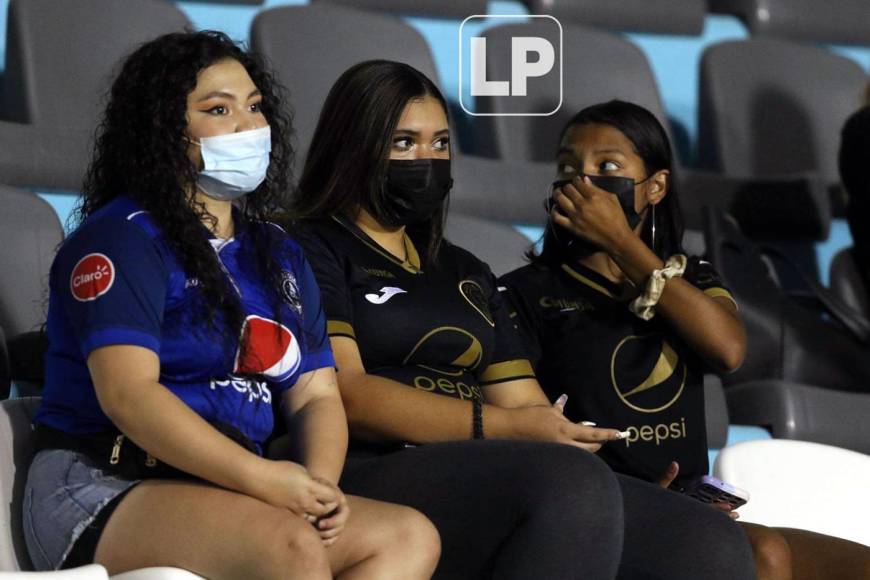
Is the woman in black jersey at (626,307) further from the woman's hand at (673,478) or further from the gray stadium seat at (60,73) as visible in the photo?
the gray stadium seat at (60,73)

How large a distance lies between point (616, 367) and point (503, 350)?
0.22 meters

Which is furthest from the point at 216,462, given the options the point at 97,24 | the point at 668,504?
the point at 97,24

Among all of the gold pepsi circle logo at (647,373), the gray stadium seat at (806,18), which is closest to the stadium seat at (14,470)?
the gold pepsi circle logo at (647,373)

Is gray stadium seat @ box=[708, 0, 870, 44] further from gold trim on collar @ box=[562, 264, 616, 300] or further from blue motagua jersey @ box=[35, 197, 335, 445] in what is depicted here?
blue motagua jersey @ box=[35, 197, 335, 445]

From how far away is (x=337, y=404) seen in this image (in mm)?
2191

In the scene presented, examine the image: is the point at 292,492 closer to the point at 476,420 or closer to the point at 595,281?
the point at 476,420

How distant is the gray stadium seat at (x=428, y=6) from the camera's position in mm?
4211

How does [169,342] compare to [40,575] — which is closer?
[40,575]

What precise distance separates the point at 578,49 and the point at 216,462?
8.43 feet

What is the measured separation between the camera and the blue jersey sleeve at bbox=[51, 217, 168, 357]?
6.33ft

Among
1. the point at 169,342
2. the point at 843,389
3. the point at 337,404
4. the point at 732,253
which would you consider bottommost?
the point at 843,389

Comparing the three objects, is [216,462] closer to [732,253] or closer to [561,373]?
[561,373]

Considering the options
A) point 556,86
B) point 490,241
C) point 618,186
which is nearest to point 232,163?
point 618,186

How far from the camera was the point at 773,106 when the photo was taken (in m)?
4.58
